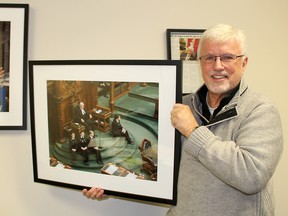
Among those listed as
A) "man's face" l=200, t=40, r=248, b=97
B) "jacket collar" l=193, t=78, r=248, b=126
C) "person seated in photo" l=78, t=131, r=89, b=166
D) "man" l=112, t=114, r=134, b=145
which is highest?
"man's face" l=200, t=40, r=248, b=97

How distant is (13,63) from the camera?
141cm

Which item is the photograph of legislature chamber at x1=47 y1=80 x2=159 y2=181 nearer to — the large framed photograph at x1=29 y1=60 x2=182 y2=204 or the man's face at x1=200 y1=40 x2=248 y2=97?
the large framed photograph at x1=29 y1=60 x2=182 y2=204

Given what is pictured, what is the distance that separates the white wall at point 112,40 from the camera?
1.44m

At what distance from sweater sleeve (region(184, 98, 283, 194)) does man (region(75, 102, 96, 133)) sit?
46 centimetres

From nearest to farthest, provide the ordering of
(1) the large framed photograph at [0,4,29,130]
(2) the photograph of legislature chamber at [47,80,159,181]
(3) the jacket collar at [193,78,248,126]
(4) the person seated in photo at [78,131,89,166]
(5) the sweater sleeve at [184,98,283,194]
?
(5) the sweater sleeve at [184,98,283,194] → (3) the jacket collar at [193,78,248,126] → (2) the photograph of legislature chamber at [47,80,159,181] → (4) the person seated in photo at [78,131,89,166] → (1) the large framed photograph at [0,4,29,130]

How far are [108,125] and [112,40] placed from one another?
1.72 ft

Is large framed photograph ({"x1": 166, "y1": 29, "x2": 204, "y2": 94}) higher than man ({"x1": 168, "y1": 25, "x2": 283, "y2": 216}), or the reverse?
large framed photograph ({"x1": 166, "y1": 29, "x2": 204, "y2": 94})

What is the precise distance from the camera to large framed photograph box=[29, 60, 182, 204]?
108 centimetres

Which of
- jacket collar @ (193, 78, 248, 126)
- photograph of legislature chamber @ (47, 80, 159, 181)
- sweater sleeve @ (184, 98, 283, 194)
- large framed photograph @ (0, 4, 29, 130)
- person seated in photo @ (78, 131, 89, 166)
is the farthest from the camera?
large framed photograph @ (0, 4, 29, 130)

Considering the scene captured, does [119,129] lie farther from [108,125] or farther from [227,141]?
[227,141]

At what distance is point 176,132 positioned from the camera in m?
1.06

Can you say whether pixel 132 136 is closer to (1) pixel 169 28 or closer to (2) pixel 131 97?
(2) pixel 131 97

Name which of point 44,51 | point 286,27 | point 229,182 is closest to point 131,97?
point 229,182

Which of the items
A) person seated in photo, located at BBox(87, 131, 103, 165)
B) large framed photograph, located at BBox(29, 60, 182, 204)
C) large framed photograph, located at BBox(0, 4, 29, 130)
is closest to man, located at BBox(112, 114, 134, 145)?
large framed photograph, located at BBox(29, 60, 182, 204)
